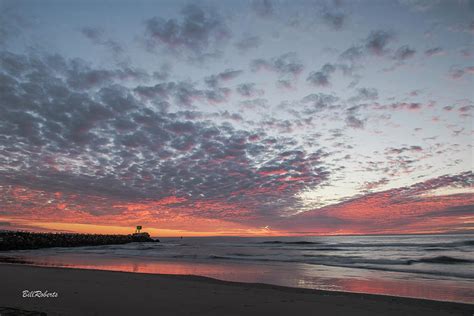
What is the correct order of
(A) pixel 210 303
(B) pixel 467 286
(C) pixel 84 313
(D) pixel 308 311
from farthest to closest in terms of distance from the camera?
(B) pixel 467 286
(A) pixel 210 303
(D) pixel 308 311
(C) pixel 84 313

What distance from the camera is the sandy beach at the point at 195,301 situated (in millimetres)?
8469

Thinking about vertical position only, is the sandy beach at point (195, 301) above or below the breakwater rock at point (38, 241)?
below

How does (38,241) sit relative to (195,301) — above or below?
above

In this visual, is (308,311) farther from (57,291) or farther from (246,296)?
(57,291)

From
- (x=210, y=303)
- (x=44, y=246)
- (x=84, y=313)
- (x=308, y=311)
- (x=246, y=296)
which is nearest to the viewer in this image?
(x=84, y=313)

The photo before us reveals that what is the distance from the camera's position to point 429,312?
9.12m

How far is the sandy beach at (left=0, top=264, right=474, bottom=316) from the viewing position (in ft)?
27.8

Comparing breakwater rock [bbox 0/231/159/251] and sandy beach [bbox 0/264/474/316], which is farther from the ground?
breakwater rock [bbox 0/231/159/251]

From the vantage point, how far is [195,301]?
960 centimetres

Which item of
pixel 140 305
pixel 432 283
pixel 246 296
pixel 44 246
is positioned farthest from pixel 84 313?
pixel 44 246

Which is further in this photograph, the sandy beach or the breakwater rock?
the breakwater rock

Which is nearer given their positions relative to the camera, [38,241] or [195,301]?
[195,301]

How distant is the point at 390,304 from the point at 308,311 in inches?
126

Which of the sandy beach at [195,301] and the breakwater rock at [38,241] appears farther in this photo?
the breakwater rock at [38,241]
